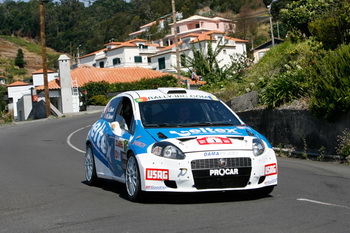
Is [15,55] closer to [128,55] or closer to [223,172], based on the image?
[128,55]

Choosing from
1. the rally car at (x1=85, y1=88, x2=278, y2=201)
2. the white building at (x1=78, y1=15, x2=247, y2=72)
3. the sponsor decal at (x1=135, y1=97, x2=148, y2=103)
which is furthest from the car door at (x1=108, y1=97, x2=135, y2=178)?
the white building at (x1=78, y1=15, x2=247, y2=72)

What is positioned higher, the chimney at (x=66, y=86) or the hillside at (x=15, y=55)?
the hillside at (x=15, y=55)

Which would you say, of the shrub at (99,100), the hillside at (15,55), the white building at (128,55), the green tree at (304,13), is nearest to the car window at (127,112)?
the green tree at (304,13)

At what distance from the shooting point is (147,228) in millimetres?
6504

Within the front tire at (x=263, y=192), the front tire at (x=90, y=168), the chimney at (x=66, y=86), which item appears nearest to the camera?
the front tire at (x=263, y=192)

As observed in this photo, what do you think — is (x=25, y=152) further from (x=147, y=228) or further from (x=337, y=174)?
(x=147, y=228)

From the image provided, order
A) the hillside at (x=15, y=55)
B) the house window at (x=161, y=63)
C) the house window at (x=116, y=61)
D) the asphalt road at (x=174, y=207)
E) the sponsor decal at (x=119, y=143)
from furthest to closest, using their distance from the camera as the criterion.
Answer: the hillside at (x=15, y=55)
the house window at (x=116, y=61)
the house window at (x=161, y=63)
the sponsor decal at (x=119, y=143)
the asphalt road at (x=174, y=207)

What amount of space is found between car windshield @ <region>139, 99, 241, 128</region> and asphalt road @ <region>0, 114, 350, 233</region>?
1077 millimetres

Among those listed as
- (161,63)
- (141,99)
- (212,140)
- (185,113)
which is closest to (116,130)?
(141,99)

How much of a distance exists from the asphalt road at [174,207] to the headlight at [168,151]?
0.66 metres

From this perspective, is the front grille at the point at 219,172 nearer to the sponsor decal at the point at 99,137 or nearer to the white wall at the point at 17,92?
the sponsor decal at the point at 99,137

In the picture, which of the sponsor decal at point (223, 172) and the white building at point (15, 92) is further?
the white building at point (15, 92)

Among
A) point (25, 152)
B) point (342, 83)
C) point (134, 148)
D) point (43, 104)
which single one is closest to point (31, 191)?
point (134, 148)

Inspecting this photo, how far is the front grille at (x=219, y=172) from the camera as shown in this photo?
786cm
